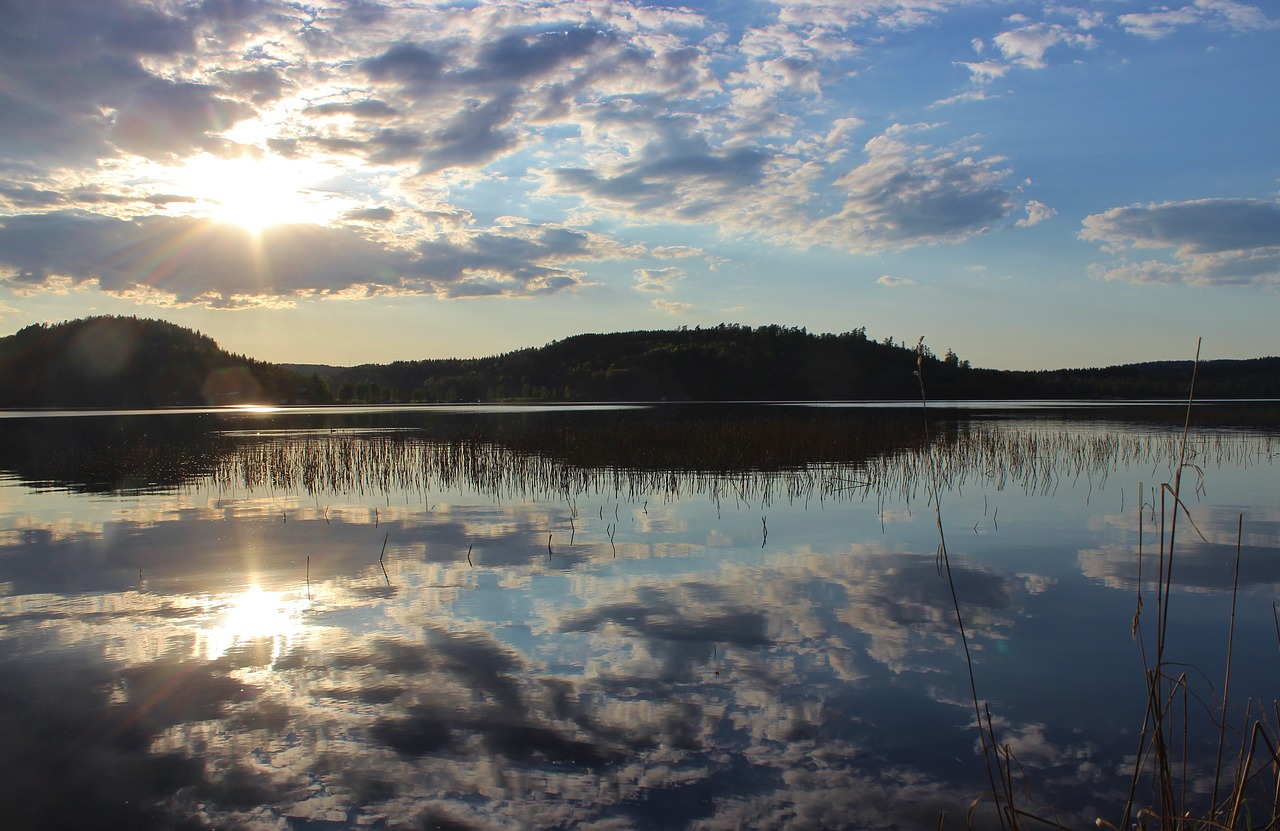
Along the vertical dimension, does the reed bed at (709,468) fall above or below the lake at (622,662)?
above

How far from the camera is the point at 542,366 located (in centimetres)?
15875

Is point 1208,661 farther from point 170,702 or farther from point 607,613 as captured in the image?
point 170,702

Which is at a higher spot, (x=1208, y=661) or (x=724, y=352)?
(x=724, y=352)

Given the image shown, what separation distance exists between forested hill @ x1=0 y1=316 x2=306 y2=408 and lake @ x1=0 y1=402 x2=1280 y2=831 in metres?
150

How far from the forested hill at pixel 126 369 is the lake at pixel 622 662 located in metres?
150

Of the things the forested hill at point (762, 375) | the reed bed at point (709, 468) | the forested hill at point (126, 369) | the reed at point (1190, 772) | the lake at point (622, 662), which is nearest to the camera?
the reed at point (1190, 772)

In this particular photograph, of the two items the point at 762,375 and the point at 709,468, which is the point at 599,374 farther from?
the point at 709,468

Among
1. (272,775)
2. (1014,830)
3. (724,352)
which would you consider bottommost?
(272,775)

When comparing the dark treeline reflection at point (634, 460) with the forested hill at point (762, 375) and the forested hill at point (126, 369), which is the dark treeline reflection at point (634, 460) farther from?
the forested hill at point (126, 369)

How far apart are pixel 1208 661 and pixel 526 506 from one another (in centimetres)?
1182

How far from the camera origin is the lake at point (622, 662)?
451 centimetres

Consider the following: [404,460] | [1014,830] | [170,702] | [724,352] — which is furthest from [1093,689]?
[724,352]

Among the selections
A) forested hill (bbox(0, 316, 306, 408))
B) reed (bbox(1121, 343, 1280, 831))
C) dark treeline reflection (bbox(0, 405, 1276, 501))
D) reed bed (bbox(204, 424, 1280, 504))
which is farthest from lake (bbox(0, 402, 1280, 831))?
forested hill (bbox(0, 316, 306, 408))

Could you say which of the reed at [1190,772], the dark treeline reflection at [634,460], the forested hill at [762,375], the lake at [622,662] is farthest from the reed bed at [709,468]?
the forested hill at [762,375]
